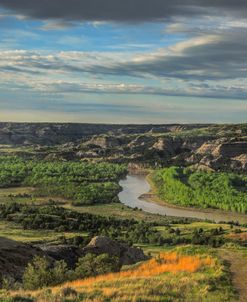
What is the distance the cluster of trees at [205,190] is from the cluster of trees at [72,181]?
14139 mm

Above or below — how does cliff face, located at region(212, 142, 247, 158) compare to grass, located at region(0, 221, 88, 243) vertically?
above

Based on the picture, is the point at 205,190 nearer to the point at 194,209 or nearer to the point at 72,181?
the point at 194,209

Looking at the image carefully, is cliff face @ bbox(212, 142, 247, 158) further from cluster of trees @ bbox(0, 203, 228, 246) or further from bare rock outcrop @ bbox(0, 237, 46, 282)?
bare rock outcrop @ bbox(0, 237, 46, 282)

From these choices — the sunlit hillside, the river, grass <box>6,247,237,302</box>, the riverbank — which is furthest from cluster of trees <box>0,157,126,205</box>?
the sunlit hillside

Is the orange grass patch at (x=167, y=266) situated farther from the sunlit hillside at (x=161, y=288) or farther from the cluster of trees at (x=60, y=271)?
the cluster of trees at (x=60, y=271)

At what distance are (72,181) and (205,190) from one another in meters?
41.4

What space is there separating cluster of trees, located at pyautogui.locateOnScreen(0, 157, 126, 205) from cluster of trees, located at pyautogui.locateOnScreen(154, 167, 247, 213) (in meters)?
14.1

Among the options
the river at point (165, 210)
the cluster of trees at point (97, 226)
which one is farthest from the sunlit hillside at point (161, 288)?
the river at point (165, 210)

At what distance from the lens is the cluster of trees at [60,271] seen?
24.5 metres

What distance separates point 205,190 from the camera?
123 metres

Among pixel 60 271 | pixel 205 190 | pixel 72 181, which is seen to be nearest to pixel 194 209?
pixel 205 190

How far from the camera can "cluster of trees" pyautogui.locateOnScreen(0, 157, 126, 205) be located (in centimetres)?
11650

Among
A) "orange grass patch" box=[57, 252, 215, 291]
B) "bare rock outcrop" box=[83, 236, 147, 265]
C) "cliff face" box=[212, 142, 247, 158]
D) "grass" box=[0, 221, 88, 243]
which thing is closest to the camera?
"orange grass patch" box=[57, 252, 215, 291]

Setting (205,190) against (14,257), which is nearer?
(14,257)
